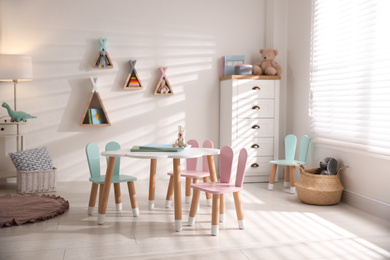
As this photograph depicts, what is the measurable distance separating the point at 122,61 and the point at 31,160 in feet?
5.39

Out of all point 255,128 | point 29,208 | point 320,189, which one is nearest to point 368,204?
point 320,189

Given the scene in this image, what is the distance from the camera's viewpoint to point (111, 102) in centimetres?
532

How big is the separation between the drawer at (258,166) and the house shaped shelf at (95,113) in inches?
71.0

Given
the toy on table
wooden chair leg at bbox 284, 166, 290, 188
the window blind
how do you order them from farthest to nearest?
wooden chair leg at bbox 284, 166, 290, 188
the toy on table
the window blind

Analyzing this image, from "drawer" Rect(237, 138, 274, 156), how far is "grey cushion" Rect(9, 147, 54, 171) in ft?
7.35

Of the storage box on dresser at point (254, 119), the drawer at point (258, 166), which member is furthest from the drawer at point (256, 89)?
the drawer at point (258, 166)

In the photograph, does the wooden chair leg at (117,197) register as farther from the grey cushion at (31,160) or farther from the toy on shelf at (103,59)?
the toy on shelf at (103,59)

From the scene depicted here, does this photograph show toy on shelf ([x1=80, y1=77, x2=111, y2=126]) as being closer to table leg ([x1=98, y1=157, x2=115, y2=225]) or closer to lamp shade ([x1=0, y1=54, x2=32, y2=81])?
lamp shade ([x1=0, y1=54, x2=32, y2=81])

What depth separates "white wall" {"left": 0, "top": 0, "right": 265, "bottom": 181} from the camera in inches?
200

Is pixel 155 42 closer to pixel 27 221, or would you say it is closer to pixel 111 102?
pixel 111 102

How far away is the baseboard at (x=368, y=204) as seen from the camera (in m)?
3.61

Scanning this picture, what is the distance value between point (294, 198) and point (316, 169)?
389mm

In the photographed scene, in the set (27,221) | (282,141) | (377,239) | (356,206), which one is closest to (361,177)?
(356,206)

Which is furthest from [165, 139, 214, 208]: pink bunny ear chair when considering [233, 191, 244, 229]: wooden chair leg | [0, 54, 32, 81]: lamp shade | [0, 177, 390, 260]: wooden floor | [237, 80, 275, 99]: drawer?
[0, 54, 32, 81]: lamp shade
